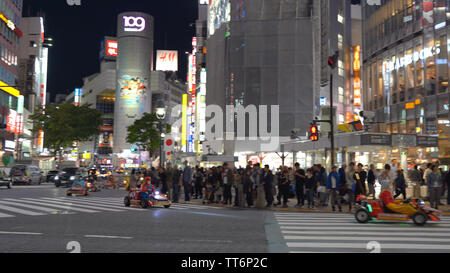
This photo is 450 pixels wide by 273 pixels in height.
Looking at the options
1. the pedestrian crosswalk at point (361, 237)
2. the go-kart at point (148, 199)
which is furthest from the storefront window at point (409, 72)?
the go-kart at point (148, 199)

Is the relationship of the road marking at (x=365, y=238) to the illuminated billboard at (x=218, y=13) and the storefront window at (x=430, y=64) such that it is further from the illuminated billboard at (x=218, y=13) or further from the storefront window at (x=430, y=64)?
the illuminated billboard at (x=218, y=13)

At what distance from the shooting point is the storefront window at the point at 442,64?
33094mm

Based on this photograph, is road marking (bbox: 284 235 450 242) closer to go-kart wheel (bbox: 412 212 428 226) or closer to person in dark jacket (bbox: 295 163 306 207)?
go-kart wheel (bbox: 412 212 428 226)

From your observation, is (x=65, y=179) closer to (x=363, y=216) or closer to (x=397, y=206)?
(x=363, y=216)

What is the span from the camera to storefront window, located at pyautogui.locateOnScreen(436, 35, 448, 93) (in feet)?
109

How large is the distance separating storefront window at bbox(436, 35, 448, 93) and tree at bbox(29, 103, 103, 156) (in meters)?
49.8

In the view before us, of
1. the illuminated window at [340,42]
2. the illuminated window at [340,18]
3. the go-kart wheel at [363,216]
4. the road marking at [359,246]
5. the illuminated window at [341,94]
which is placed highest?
the illuminated window at [340,18]

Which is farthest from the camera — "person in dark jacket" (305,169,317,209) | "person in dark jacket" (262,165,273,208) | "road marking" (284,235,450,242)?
"person in dark jacket" (262,165,273,208)

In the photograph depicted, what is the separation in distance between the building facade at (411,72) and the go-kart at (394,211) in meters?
14.8

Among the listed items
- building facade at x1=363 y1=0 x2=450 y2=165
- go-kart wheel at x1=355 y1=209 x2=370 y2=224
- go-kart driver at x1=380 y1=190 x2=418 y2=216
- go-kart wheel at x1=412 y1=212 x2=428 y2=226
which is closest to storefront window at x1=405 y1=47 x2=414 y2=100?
building facade at x1=363 y1=0 x2=450 y2=165

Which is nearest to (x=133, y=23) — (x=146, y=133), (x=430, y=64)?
(x=146, y=133)

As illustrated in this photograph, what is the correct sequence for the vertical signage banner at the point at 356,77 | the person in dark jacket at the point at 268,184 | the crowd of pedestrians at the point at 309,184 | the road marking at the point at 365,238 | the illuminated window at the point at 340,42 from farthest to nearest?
the illuminated window at the point at 340,42
the vertical signage banner at the point at 356,77
the person in dark jacket at the point at 268,184
the crowd of pedestrians at the point at 309,184
the road marking at the point at 365,238

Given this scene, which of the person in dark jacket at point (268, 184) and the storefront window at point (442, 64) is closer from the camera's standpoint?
the person in dark jacket at point (268, 184)
